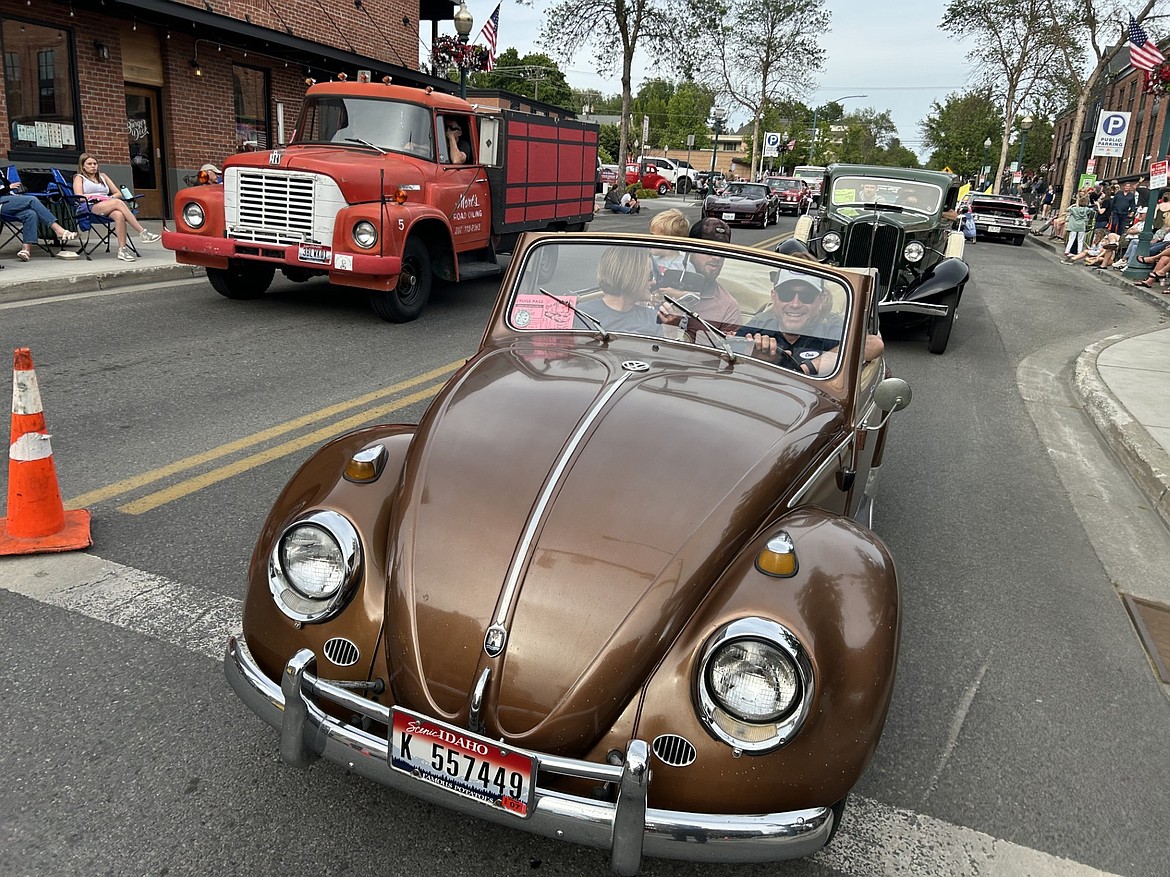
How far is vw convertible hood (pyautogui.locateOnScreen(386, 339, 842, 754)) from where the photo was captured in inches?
84.7

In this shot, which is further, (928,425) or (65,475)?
(928,425)

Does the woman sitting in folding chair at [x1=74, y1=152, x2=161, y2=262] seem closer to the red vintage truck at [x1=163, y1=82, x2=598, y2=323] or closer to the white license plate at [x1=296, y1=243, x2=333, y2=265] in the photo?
the red vintage truck at [x1=163, y1=82, x2=598, y2=323]

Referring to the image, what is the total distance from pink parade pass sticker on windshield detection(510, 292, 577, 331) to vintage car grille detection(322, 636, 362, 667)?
168 cm

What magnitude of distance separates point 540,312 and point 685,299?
600 mm

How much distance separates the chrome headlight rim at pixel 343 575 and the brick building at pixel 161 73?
12.6 metres

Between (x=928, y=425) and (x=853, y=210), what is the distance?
5.89 metres

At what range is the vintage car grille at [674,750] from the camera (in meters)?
2.06

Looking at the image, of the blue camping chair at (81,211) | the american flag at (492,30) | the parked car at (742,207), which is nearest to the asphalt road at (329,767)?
the blue camping chair at (81,211)

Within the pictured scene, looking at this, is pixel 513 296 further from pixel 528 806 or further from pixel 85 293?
pixel 85 293

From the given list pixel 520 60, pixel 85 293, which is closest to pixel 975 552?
pixel 85 293

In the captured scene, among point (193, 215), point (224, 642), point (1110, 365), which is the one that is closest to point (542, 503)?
point (224, 642)

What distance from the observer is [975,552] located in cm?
464

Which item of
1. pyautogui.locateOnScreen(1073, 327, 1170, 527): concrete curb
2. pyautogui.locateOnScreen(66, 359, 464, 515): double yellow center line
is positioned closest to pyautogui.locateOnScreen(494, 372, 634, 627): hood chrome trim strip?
pyautogui.locateOnScreen(66, 359, 464, 515): double yellow center line

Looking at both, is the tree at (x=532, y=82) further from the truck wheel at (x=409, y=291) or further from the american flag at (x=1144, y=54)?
the truck wheel at (x=409, y=291)
